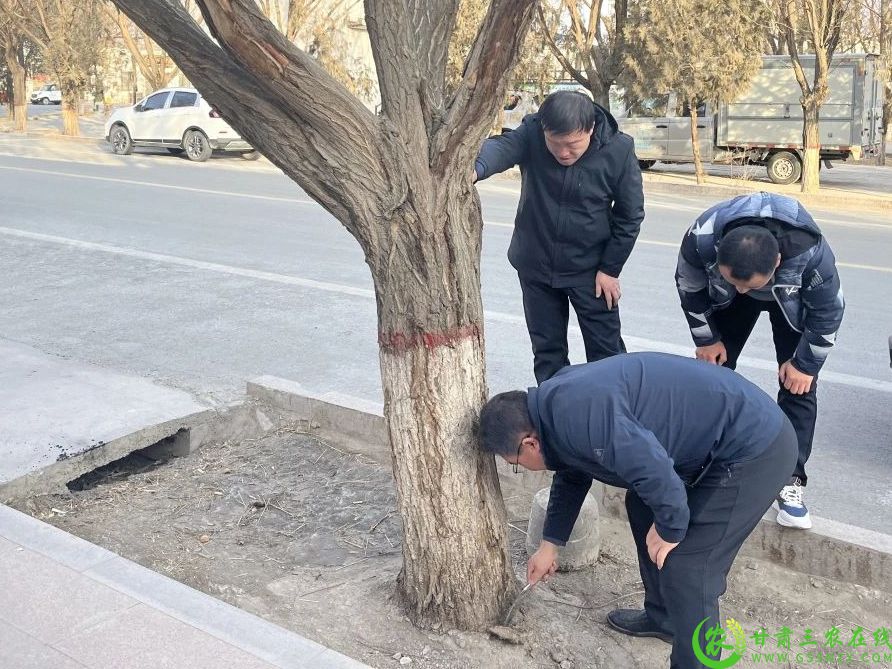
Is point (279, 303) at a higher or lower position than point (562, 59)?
lower

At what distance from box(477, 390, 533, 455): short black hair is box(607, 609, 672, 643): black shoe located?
94 cm

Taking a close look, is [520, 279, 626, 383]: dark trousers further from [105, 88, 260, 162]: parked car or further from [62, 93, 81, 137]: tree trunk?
[62, 93, 81, 137]: tree trunk

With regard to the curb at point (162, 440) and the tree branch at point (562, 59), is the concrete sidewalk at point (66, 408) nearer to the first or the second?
the curb at point (162, 440)

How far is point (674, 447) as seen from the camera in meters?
2.83

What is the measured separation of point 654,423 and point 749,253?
0.81 meters

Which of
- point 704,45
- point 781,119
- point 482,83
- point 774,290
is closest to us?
point 482,83

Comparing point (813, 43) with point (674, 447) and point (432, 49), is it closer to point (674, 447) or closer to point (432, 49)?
point (432, 49)

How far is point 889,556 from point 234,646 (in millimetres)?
2375

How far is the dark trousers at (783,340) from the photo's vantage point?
3873mm

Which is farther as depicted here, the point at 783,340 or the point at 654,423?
the point at 783,340

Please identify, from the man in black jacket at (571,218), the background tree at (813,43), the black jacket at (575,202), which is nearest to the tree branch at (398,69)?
the man in black jacket at (571,218)

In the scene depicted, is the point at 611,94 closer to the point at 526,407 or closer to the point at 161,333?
the point at 161,333

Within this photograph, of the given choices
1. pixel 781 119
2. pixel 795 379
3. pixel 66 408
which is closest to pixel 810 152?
pixel 781 119

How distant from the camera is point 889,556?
3564mm
